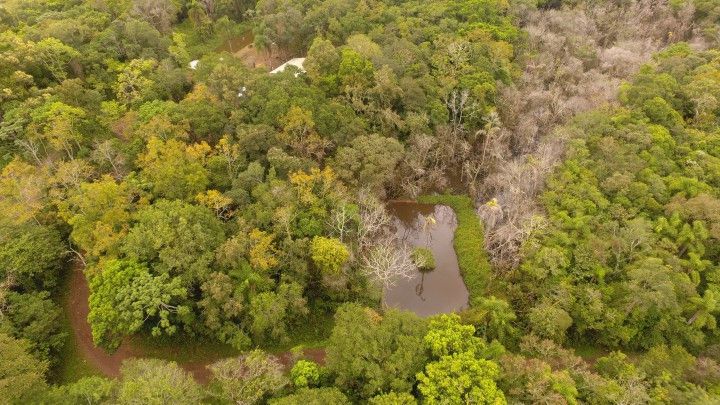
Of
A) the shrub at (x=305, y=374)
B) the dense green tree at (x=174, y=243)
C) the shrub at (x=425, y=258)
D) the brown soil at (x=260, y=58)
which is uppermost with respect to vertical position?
the brown soil at (x=260, y=58)

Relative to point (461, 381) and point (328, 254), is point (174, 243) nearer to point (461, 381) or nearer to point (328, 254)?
point (328, 254)

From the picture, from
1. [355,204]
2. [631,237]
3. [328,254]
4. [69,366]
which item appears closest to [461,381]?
[328,254]

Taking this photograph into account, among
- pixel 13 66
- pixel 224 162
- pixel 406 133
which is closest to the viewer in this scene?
pixel 224 162

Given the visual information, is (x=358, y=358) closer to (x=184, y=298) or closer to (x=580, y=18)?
(x=184, y=298)

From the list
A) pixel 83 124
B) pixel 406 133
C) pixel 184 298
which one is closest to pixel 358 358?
pixel 184 298

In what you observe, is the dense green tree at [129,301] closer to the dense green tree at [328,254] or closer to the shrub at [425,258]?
the dense green tree at [328,254]

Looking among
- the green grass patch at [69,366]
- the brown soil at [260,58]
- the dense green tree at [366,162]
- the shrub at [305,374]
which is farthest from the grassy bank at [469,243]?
the green grass patch at [69,366]
